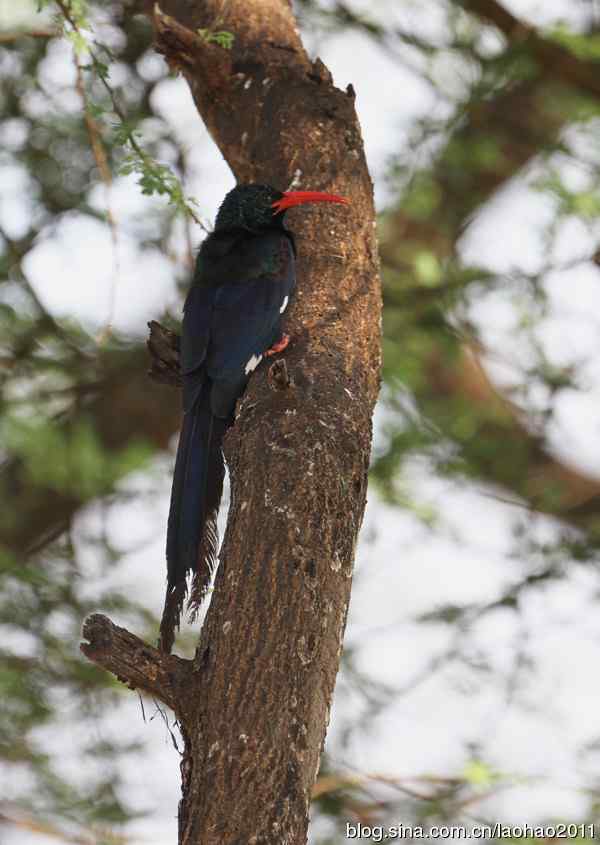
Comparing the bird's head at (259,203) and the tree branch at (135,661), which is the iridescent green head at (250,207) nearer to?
the bird's head at (259,203)

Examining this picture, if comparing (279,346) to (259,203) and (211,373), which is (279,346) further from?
(259,203)

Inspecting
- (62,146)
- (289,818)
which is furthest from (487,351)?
(289,818)

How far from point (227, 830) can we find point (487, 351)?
383cm

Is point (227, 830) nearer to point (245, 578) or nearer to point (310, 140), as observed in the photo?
point (245, 578)

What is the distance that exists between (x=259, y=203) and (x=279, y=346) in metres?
0.81

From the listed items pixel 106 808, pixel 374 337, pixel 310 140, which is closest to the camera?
pixel 374 337

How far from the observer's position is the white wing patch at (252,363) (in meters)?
3.33

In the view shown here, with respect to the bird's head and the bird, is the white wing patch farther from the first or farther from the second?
the bird's head

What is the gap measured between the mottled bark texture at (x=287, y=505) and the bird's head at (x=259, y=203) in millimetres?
40

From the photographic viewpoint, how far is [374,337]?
315cm

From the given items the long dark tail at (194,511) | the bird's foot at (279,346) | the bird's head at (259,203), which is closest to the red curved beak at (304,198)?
the bird's head at (259,203)

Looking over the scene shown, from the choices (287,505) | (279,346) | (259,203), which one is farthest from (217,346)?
(287,505)

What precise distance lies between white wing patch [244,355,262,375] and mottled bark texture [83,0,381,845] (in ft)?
0.60

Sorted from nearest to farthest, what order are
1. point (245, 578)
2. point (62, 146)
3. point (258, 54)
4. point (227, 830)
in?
point (227, 830) < point (245, 578) < point (258, 54) < point (62, 146)
